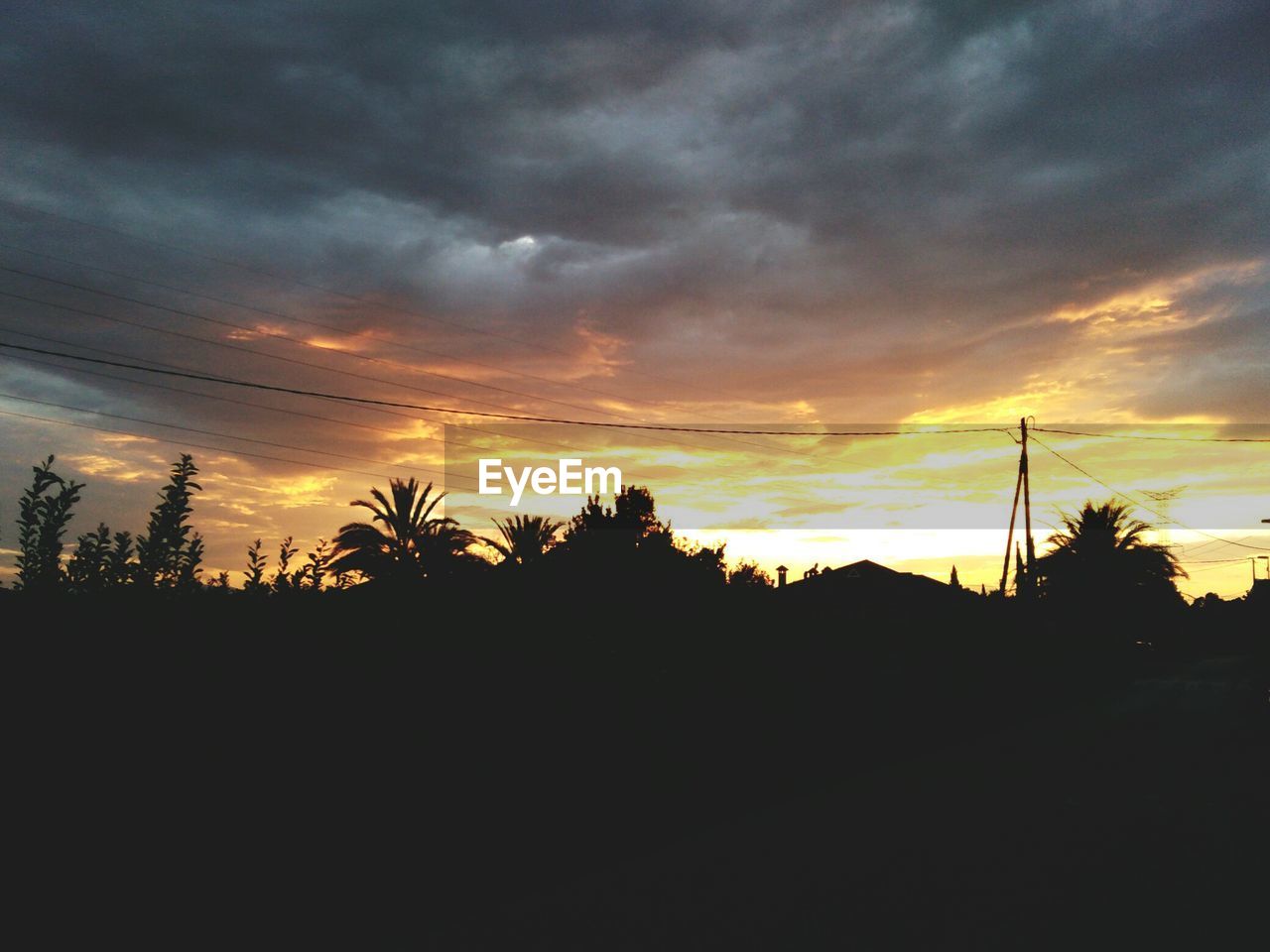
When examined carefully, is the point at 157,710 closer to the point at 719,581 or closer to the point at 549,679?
the point at 549,679

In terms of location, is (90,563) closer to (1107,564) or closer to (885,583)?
(885,583)

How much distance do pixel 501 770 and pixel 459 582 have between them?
2.07 meters

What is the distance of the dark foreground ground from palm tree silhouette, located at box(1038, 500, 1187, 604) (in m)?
47.5

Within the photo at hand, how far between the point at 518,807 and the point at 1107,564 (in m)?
58.8

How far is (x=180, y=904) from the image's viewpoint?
5762 millimetres

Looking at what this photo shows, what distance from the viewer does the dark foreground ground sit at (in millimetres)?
5848

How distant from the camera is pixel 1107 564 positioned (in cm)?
5791

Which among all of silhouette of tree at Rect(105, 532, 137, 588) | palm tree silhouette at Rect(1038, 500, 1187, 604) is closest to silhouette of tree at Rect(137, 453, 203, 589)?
silhouette of tree at Rect(105, 532, 137, 588)

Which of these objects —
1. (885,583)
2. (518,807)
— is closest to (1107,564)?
(885,583)

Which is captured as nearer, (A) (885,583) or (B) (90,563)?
(B) (90,563)

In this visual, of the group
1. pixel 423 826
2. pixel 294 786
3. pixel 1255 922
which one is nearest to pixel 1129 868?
pixel 1255 922

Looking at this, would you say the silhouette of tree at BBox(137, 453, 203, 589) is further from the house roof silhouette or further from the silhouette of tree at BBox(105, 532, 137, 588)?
the house roof silhouette

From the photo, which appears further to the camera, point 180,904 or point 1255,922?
point 1255,922

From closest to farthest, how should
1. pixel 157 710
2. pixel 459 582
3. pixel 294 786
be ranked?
pixel 157 710
pixel 294 786
pixel 459 582
